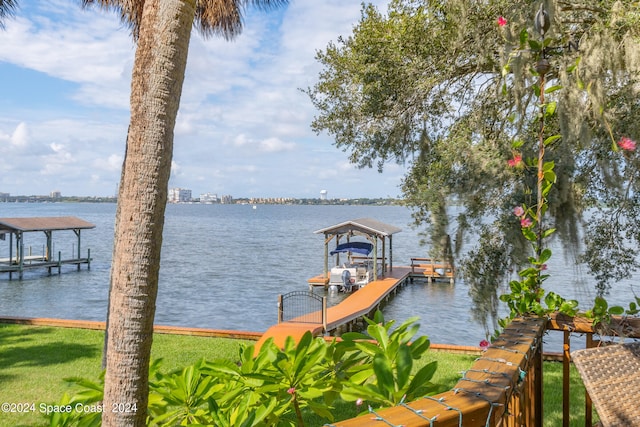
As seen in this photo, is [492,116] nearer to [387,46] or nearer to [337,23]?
[387,46]

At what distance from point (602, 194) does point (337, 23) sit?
4.70 meters

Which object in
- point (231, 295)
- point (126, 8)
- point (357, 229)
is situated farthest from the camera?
point (231, 295)

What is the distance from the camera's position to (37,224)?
24.7 m

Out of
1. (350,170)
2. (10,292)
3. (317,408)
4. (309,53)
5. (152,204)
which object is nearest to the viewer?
(317,408)

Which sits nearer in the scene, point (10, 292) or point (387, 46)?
point (387, 46)

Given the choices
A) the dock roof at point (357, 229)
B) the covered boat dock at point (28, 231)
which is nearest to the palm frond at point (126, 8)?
the dock roof at point (357, 229)

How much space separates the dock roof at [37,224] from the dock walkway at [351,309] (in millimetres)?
16192

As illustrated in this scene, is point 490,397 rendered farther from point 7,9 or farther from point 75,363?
point 75,363

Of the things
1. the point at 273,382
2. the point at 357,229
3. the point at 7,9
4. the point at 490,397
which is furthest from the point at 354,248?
the point at 490,397

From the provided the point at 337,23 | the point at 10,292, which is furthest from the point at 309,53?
the point at 10,292

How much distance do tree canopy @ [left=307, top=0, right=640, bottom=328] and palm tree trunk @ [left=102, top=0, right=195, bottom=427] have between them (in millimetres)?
3243

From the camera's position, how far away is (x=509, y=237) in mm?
5492

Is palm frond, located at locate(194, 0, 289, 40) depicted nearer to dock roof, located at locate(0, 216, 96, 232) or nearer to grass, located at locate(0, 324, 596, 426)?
grass, located at locate(0, 324, 596, 426)

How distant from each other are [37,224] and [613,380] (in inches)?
1090
